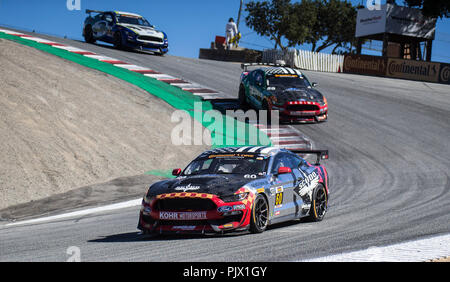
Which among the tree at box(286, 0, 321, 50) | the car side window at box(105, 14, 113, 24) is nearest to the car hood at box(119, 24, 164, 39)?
the car side window at box(105, 14, 113, 24)

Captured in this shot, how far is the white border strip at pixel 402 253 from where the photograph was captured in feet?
18.8

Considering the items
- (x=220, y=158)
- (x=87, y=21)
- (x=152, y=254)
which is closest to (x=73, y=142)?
(x=220, y=158)

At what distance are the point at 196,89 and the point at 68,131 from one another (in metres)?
10.0

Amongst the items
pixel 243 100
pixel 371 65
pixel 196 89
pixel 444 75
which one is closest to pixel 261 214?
pixel 243 100

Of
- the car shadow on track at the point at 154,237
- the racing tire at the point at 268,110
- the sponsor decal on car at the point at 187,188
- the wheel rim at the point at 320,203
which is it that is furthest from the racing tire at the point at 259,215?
the racing tire at the point at 268,110

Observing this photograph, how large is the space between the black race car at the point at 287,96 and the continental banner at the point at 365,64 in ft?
60.6

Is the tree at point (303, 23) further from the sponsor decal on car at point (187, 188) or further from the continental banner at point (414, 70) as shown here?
the sponsor decal on car at point (187, 188)

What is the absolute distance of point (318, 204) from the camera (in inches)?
378

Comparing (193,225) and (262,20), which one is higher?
(262,20)

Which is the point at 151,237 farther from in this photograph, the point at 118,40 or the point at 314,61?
the point at 314,61

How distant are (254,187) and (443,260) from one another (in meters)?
2.86

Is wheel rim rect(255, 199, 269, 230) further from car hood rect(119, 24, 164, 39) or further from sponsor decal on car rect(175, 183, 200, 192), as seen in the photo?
car hood rect(119, 24, 164, 39)

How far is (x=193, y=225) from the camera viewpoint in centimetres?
758
